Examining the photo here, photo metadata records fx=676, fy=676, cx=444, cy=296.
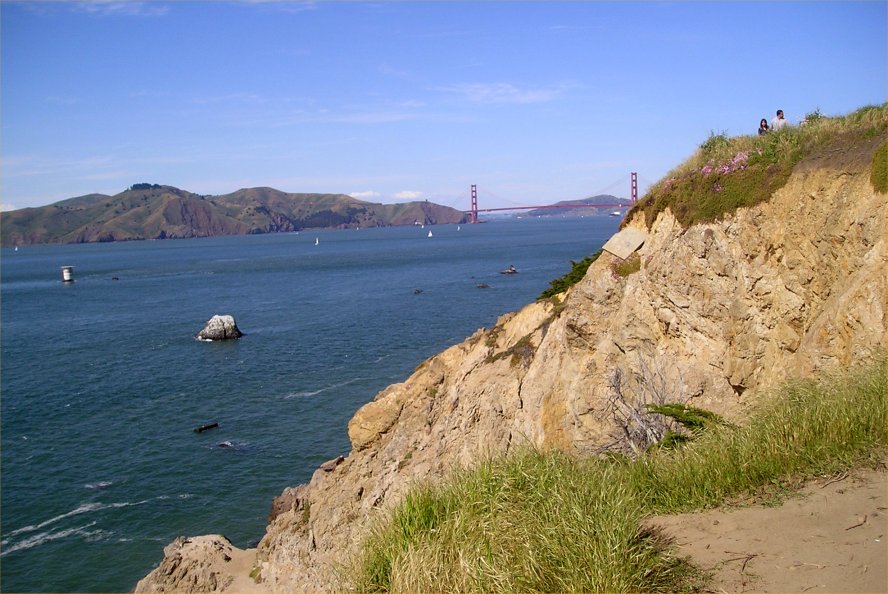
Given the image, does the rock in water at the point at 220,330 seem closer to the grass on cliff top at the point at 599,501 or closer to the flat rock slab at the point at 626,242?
the flat rock slab at the point at 626,242

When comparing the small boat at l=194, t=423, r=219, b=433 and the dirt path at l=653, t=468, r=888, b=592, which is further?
the small boat at l=194, t=423, r=219, b=433

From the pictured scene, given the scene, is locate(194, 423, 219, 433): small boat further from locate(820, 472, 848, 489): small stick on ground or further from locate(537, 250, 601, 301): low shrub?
locate(820, 472, 848, 489): small stick on ground

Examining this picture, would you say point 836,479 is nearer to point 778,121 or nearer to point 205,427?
point 778,121

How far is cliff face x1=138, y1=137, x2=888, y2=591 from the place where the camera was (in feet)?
37.1

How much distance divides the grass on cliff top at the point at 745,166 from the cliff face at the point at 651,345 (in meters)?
0.34

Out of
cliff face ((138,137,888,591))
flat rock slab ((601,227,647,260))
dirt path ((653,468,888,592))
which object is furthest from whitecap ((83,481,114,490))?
dirt path ((653,468,888,592))

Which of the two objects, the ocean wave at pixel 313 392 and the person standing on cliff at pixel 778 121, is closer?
the person standing on cliff at pixel 778 121

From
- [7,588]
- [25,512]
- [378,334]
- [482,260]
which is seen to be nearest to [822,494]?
[7,588]

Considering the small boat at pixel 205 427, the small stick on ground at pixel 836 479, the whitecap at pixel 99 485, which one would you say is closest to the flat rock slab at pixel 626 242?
the small stick on ground at pixel 836 479

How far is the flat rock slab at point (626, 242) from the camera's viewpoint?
1558 centimetres

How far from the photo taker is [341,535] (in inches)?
579

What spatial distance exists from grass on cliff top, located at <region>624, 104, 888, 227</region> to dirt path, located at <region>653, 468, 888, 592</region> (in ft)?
24.2

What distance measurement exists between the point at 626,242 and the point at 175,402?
25.7m

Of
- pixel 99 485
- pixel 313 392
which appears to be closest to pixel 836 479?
pixel 99 485
